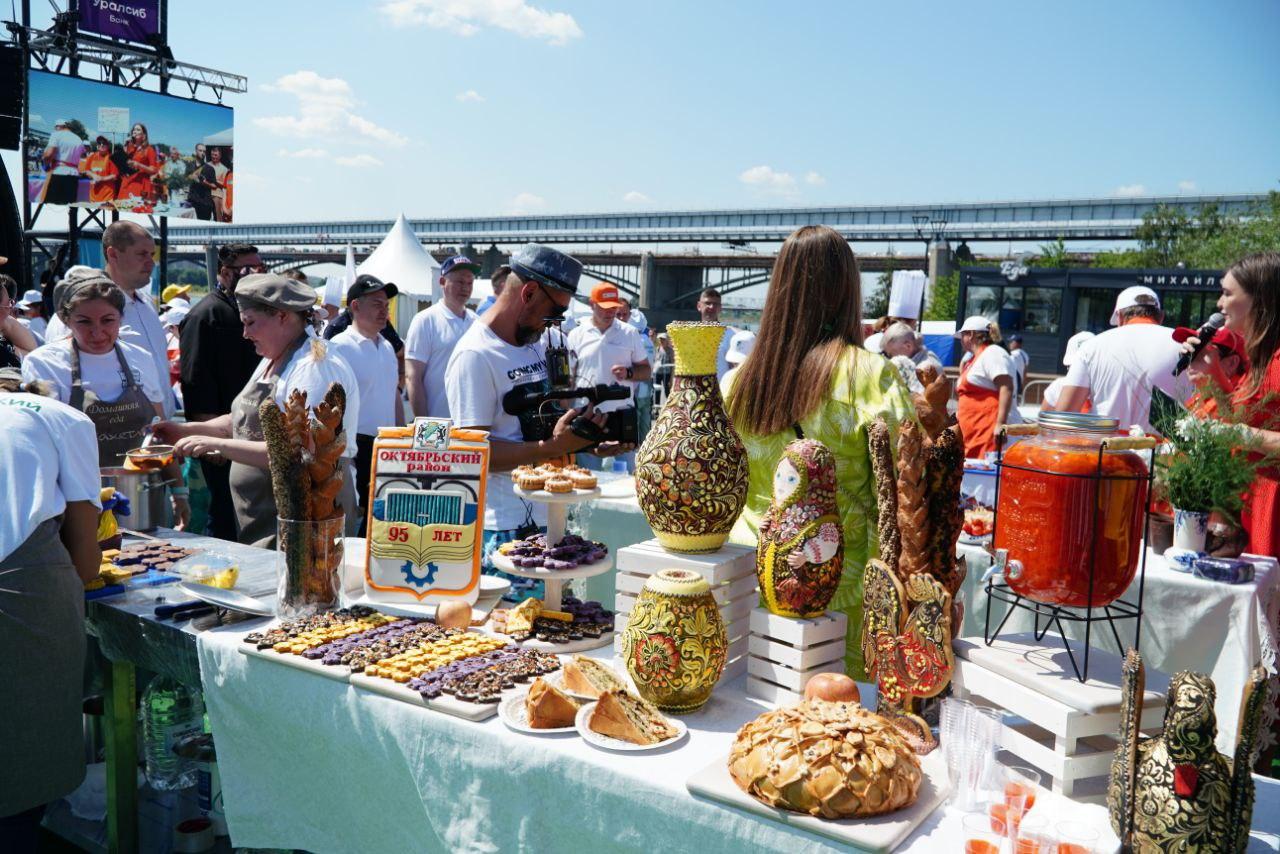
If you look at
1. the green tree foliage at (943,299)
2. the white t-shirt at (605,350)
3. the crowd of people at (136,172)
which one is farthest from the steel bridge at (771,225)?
the white t-shirt at (605,350)

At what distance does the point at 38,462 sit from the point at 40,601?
34 centimetres

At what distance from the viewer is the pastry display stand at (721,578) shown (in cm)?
183

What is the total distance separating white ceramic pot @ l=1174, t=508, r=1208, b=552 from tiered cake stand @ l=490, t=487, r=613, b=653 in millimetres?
2127

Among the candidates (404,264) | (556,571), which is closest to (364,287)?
A: (556,571)

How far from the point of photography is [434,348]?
5.52m

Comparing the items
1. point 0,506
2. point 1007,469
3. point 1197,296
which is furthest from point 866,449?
point 1197,296

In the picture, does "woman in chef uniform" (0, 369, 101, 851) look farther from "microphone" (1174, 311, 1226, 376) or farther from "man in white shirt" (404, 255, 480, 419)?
"microphone" (1174, 311, 1226, 376)

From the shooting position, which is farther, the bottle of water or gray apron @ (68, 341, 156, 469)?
gray apron @ (68, 341, 156, 469)

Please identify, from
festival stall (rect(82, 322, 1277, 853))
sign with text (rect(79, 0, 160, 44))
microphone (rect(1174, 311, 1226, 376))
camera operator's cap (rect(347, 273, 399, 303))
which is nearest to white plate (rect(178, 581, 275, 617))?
festival stall (rect(82, 322, 1277, 853))

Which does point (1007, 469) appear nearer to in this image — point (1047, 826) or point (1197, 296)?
point (1047, 826)

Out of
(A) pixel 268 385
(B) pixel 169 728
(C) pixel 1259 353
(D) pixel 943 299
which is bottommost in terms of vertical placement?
(B) pixel 169 728

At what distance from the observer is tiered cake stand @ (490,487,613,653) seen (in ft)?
6.92

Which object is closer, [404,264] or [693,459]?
[693,459]

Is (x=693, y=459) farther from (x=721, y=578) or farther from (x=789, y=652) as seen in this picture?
(x=789, y=652)
